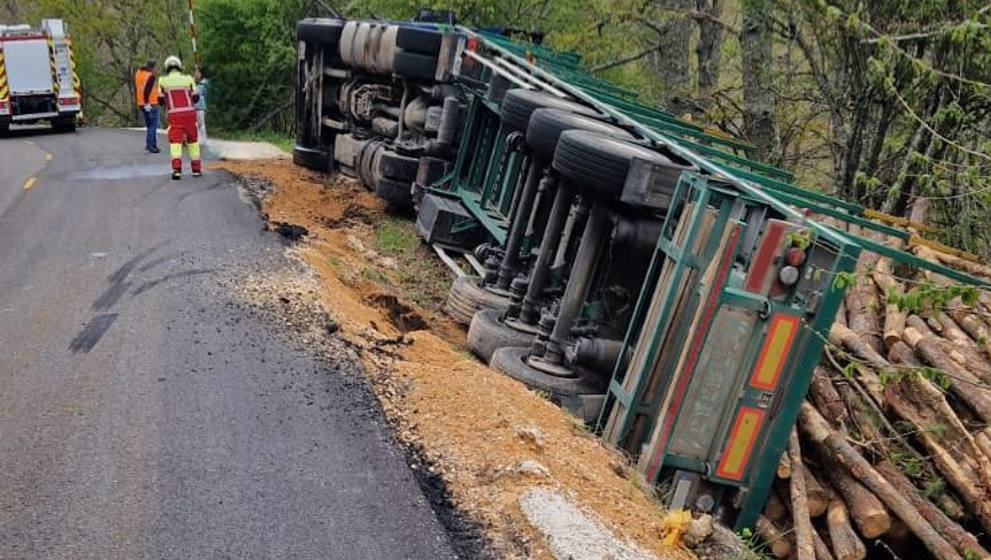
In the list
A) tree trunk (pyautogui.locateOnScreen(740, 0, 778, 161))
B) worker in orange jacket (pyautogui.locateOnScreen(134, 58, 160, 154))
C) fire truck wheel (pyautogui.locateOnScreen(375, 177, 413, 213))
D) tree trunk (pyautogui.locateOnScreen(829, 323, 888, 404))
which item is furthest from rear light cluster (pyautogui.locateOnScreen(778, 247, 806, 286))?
worker in orange jacket (pyautogui.locateOnScreen(134, 58, 160, 154))

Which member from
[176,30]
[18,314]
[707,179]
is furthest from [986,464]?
[176,30]

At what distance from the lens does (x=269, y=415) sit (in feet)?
16.4

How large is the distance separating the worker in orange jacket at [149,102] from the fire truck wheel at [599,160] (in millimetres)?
11935

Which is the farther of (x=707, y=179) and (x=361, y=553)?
(x=707, y=179)

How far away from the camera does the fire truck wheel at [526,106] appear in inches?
307

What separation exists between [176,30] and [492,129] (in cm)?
2844

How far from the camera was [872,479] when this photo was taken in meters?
4.86

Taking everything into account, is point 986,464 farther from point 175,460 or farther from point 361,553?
point 175,460

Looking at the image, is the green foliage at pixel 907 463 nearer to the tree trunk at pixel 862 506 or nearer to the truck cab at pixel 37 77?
the tree trunk at pixel 862 506

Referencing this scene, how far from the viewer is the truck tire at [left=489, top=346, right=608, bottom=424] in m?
6.05

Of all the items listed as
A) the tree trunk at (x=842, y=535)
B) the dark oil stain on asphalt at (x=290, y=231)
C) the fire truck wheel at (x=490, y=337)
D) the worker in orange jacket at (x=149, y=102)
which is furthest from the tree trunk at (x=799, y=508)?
the worker in orange jacket at (x=149, y=102)

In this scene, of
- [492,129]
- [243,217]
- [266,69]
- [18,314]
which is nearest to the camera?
[18,314]

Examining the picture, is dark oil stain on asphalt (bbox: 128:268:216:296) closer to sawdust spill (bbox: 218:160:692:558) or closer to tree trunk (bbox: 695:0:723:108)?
sawdust spill (bbox: 218:160:692:558)

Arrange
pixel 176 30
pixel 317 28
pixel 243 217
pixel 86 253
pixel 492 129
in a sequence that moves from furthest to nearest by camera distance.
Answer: pixel 176 30 < pixel 317 28 < pixel 492 129 < pixel 243 217 < pixel 86 253
